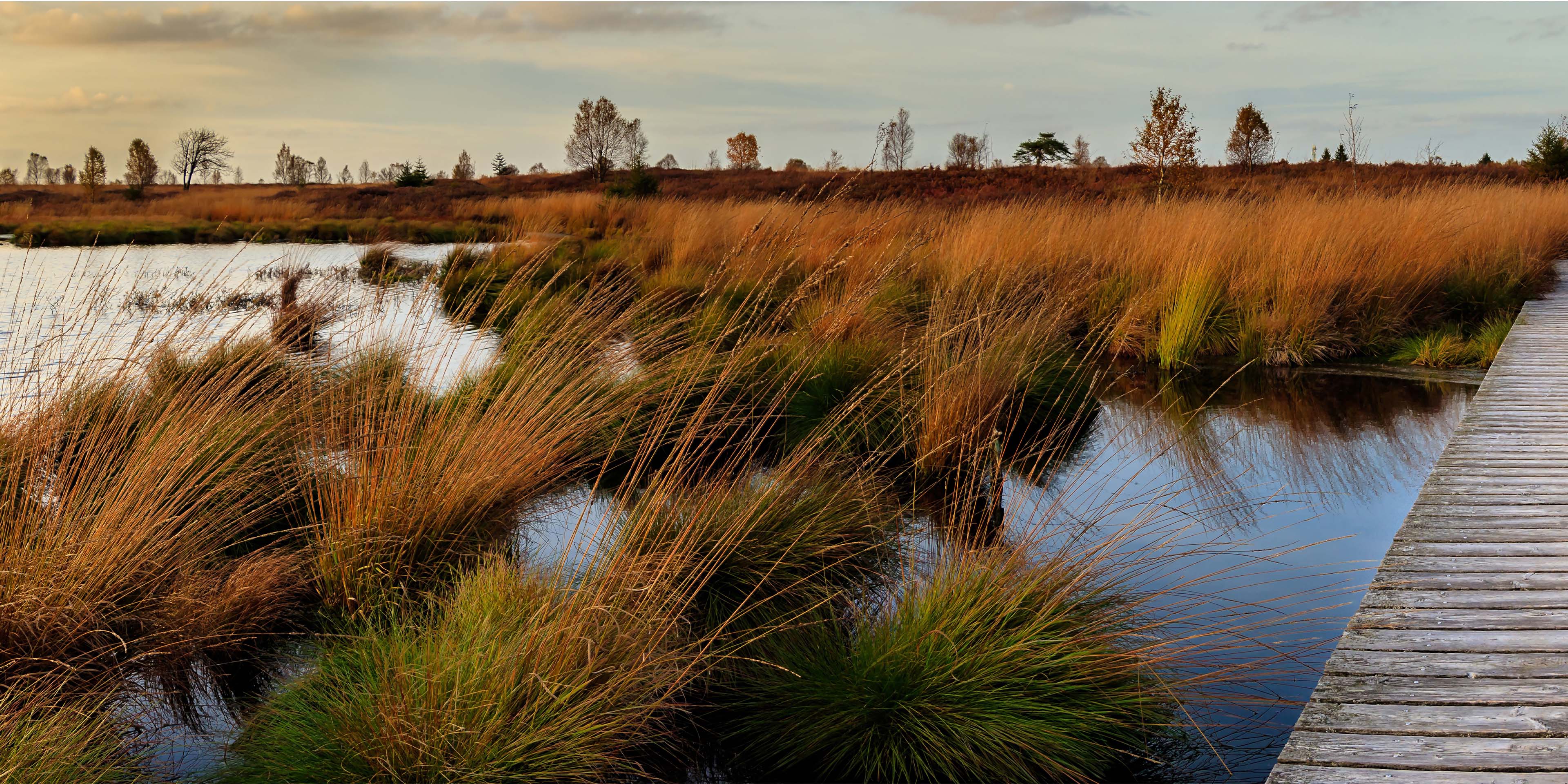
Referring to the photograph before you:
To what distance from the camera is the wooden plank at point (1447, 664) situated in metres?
2.48

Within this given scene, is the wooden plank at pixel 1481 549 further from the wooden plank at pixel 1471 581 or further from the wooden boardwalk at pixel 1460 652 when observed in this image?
the wooden plank at pixel 1471 581

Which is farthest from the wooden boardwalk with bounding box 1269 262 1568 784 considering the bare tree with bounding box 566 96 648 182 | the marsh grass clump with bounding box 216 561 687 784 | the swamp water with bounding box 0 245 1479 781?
the bare tree with bounding box 566 96 648 182

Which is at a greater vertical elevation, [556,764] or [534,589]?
[534,589]

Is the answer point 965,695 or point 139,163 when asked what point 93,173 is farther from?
point 965,695

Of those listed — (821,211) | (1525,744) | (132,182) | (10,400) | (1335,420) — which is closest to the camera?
(1525,744)

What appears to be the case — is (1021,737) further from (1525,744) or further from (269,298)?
(269,298)

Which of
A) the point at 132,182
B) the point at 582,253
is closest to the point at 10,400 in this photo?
the point at 582,253

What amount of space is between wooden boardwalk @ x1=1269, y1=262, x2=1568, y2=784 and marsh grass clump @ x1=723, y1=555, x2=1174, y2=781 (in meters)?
0.45

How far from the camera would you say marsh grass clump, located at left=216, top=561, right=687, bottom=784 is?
6.89 ft

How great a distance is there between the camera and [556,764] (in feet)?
7.07

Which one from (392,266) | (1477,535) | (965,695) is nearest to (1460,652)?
(1477,535)

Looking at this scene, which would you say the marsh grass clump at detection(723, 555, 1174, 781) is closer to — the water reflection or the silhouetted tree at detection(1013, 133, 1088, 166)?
the water reflection

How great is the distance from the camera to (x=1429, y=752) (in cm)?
214

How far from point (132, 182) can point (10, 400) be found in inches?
1769
